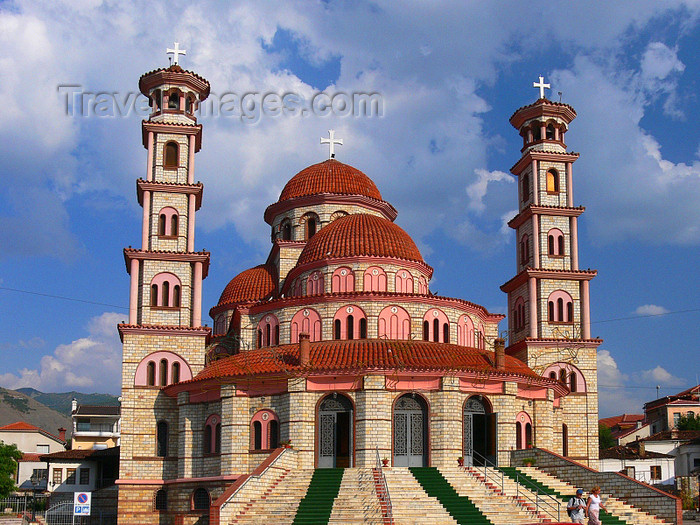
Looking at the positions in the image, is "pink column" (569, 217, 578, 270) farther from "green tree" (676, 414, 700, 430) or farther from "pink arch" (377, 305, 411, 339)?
"green tree" (676, 414, 700, 430)

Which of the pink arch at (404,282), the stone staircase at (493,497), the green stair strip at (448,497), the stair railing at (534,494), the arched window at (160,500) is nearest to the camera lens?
the green stair strip at (448,497)

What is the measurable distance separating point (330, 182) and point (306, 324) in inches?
555

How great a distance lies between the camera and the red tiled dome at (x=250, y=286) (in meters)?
56.2

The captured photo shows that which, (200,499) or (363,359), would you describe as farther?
(200,499)

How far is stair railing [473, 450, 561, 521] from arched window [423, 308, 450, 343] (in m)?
8.23

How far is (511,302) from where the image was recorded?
5334cm

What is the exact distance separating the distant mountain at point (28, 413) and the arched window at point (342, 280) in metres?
119

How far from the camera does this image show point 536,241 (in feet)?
168

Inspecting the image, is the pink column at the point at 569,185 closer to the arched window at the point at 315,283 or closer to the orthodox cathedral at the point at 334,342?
the orthodox cathedral at the point at 334,342

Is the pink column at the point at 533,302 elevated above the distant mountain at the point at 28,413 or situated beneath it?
elevated above

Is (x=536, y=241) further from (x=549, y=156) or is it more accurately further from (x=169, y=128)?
(x=169, y=128)

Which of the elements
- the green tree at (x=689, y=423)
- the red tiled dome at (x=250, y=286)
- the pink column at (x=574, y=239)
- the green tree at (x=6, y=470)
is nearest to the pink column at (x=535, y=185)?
the pink column at (x=574, y=239)

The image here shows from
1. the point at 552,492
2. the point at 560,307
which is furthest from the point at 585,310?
the point at 552,492

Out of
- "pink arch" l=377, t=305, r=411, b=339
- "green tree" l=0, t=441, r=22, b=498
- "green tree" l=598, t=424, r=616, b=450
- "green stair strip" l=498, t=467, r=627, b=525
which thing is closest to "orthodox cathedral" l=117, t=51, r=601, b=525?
"pink arch" l=377, t=305, r=411, b=339
